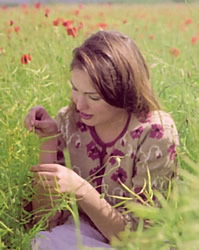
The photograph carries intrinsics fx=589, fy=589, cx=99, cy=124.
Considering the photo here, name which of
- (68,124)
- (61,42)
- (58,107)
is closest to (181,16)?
(61,42)

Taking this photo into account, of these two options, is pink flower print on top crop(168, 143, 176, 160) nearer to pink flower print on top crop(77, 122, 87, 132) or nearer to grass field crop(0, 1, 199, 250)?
grass field crop(0, 1, 199, 250)

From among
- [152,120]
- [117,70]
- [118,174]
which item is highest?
[117,70]

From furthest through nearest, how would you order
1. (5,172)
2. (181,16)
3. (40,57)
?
(181,16) → (40,57) → (5,172)

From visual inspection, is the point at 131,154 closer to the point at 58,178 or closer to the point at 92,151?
the point at 92,151

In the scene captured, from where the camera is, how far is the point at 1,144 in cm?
129

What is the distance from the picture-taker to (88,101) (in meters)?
1.21

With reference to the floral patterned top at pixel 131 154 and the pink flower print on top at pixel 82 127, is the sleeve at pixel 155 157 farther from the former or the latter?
the pink flower print on top at pixel 82 127

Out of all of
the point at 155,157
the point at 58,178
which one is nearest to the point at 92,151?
the point at 155,157

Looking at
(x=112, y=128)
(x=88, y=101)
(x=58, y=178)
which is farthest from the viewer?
(x=112, y=128)

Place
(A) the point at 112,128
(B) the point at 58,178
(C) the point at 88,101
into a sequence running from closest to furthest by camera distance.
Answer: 1. (B) the point at 58,178
2. (C) the point at 88,101
3. (A) the point at 112,128

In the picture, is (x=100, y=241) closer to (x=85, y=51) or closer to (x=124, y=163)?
(x=124, y=163)

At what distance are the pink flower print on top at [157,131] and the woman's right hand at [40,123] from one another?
0.21 m

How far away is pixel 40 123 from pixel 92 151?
0.15 m

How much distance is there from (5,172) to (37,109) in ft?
0.51
